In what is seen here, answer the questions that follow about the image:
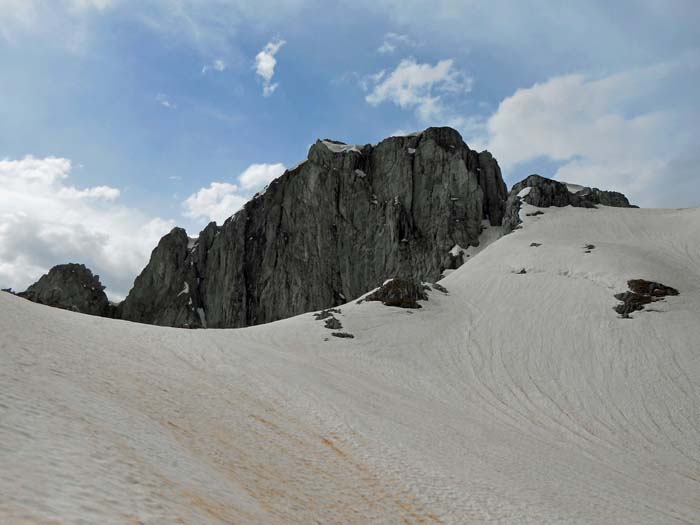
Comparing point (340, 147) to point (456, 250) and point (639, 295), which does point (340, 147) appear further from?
point (639, 295)

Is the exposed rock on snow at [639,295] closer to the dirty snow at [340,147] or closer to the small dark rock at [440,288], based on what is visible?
the small dark rock at [440,288]

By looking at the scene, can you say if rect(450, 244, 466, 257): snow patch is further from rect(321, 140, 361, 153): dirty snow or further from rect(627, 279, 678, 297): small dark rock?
rect(627, 279, 678, 297): small dark rock

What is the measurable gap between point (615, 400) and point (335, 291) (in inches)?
2787

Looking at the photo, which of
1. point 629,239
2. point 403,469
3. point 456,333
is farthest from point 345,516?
point 629,239

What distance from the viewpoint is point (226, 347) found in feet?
87.3

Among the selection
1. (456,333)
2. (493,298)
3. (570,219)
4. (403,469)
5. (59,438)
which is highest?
(570,219)

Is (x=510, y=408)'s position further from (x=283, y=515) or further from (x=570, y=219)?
(x=570, y=219)

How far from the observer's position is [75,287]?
101 metres

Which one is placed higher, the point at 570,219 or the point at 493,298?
the point at 570,219

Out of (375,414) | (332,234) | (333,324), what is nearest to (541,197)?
(332,234)

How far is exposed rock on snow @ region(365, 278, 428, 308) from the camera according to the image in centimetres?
4291

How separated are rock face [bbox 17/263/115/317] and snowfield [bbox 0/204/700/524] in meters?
83.2

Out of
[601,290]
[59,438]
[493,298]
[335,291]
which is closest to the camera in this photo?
[59,438]

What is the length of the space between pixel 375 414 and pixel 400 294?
25420mm
